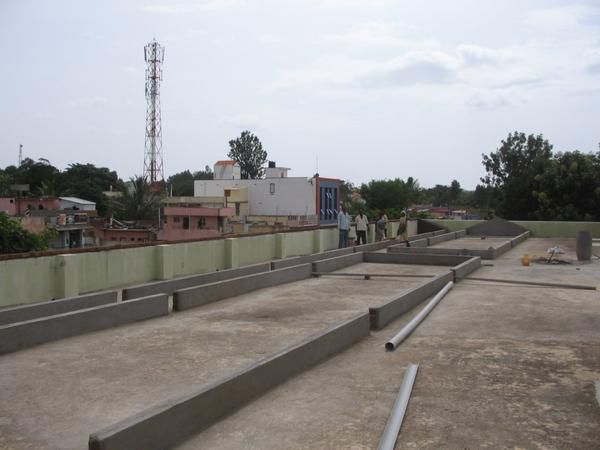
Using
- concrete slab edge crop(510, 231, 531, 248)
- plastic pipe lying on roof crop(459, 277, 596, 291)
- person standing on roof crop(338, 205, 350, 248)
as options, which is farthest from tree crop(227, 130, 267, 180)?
plastic pipe lying on roof crop(459, 277, 596, 291)

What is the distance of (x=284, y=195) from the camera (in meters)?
51.4

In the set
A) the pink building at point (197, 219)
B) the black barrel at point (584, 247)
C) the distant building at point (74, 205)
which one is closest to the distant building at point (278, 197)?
the pink building at point (197, 219)

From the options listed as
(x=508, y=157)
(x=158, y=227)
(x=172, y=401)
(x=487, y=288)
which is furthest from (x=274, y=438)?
(x=508, y=157)

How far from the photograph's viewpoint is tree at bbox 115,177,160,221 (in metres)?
43.2

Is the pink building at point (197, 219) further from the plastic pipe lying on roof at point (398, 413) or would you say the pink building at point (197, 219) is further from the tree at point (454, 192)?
the tree at point (454, 192)

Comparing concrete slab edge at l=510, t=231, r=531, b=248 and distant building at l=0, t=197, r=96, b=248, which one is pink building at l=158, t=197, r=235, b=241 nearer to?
distant building at l=0, t=197, r=96, b=248

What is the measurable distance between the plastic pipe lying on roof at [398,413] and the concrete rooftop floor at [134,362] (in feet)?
6.27

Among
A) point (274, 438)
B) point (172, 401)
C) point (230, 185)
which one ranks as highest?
point (230, 185)

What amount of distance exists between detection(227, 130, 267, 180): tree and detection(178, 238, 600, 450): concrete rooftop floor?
85094 millimetres

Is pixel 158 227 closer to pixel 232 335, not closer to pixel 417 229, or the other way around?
pixel 417 229

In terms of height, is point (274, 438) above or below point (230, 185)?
below

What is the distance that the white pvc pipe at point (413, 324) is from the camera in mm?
7543

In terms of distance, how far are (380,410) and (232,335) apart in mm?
3590

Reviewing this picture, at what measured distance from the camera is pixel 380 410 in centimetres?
530
